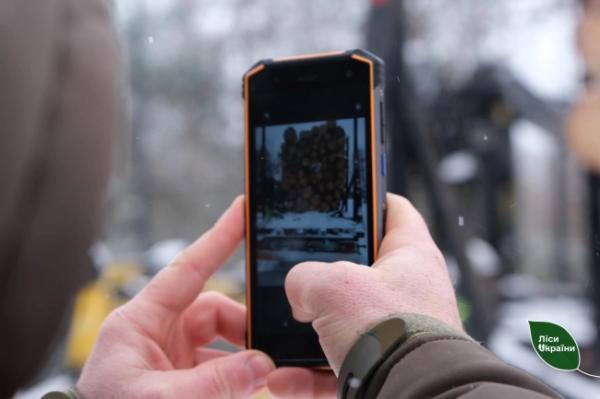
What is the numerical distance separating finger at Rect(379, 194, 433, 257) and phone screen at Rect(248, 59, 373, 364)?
28mm

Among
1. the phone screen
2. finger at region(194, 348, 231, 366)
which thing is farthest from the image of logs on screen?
finger at region(194, 348, 231, 366)

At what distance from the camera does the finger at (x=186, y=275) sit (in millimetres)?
702

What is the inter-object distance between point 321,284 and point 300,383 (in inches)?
7.7

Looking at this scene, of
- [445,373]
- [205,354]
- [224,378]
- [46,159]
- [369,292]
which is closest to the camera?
[46,159]

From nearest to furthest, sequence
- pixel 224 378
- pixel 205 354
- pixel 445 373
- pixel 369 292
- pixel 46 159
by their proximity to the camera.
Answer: pixel 46 159 < pixel 445 373 < pixel 369 292 < pixel 224 378 < pixel 205 354

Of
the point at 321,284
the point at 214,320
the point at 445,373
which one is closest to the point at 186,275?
the point at 214,320

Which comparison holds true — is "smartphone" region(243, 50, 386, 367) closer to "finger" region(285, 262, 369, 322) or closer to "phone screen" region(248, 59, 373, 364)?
"phone screen" region(248, 59, 373, 364)

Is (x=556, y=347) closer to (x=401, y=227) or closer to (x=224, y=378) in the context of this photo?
(x=401, y=227)

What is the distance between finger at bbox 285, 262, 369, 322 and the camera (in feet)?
1.71

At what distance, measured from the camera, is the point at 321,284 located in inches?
21.1

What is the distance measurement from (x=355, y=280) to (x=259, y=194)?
0.79 ft

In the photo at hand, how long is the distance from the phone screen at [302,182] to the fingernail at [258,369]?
0.03 meters

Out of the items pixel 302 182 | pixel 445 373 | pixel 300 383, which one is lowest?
pixel 300 383

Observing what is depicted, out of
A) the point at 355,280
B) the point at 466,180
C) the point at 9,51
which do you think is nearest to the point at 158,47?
the point at 466,180
